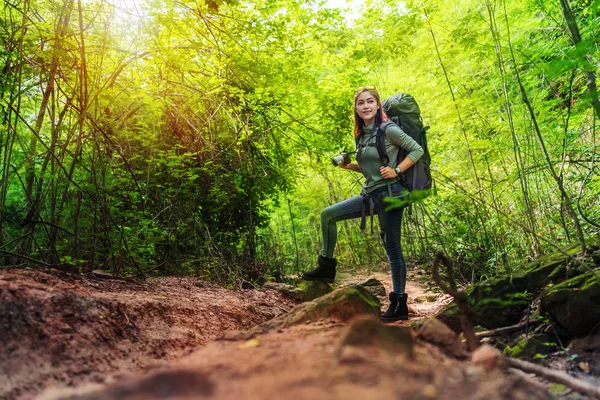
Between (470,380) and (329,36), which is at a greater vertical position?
(329,36)

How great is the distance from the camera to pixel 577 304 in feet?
8.36

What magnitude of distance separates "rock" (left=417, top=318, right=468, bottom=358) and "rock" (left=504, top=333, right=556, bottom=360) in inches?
37.7

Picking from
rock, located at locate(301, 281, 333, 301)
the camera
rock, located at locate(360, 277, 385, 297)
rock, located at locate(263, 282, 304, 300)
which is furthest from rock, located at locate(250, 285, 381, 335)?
rock, located at locate(360, 277, 385, 297)

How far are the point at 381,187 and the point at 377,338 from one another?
91.7 inches

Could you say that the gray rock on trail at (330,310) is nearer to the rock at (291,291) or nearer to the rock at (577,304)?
the rock at (577,304)

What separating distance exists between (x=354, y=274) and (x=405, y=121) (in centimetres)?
516

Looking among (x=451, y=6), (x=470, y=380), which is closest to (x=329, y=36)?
(x=451, y=6)

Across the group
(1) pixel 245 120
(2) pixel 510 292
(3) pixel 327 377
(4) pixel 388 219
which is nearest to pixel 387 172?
(4) pixel 388 219

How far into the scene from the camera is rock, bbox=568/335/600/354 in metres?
2.43

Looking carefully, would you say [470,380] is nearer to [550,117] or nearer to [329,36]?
[550,117]

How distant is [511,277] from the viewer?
3.27 meters

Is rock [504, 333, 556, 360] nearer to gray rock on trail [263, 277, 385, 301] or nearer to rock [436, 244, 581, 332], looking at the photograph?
rock [436, 244, 581, 332]

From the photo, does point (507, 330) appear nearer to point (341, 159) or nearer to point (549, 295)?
point (549, 295)

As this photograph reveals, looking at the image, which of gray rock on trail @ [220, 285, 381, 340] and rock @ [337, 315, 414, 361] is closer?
rock @ [337, 315, 414, 361]
